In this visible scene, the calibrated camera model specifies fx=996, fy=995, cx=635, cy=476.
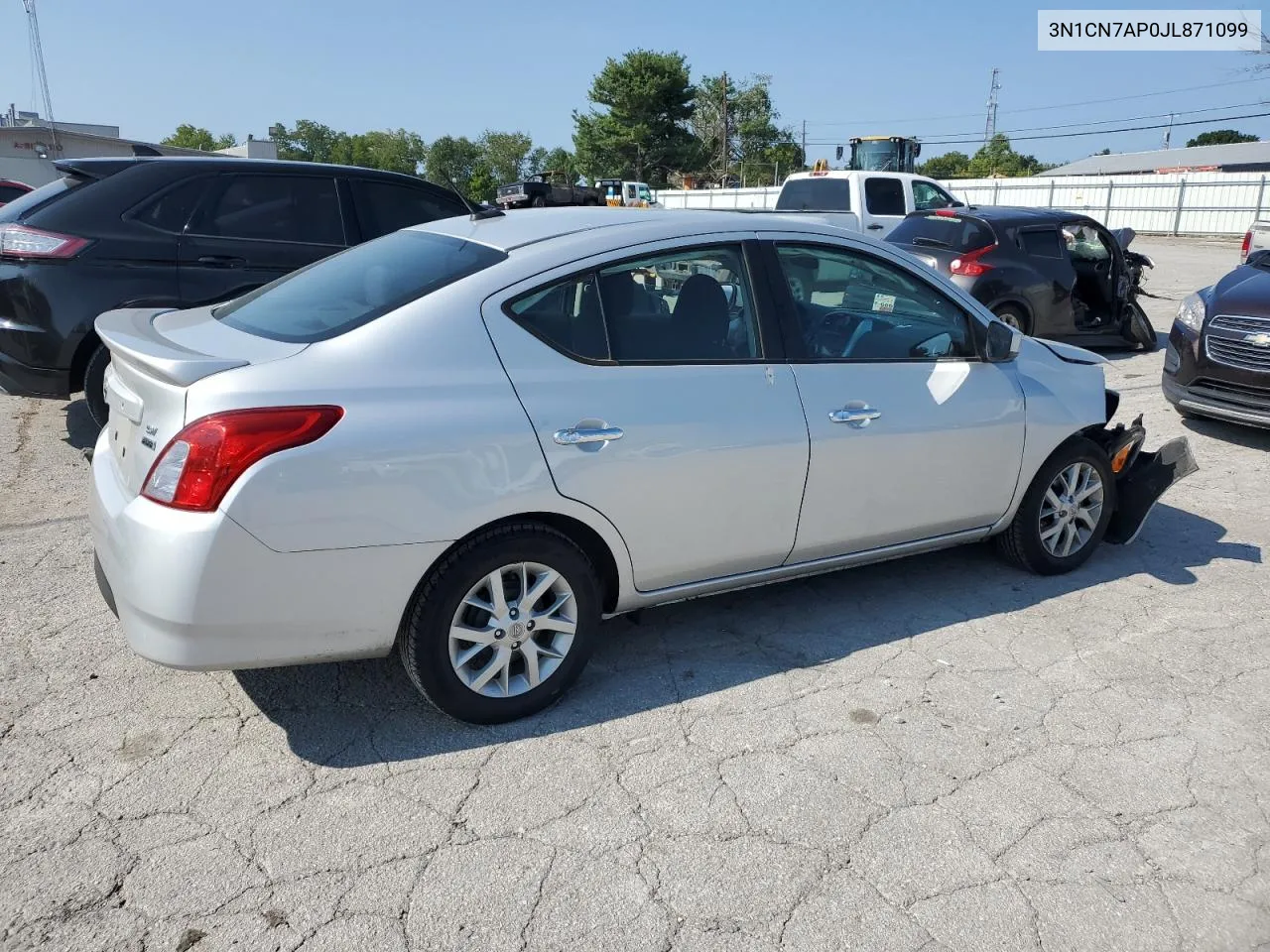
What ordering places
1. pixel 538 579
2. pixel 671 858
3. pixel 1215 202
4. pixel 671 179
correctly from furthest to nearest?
pixel 671 179
pixel 1215 202
pixel 538 579
pixel 671 858

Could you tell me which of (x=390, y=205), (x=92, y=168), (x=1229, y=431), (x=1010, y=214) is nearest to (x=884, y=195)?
(x=1010, y=214)

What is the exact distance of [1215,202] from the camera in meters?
33.7

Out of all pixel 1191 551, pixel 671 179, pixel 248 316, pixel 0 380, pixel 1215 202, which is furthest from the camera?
pixel 671 179

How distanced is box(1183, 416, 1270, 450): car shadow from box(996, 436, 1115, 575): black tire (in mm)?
3261

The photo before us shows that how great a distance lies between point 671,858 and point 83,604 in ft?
9.29

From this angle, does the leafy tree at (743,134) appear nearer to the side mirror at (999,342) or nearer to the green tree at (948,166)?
the green tree at (948,166)

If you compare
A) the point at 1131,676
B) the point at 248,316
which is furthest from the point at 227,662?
the point at 1131,676

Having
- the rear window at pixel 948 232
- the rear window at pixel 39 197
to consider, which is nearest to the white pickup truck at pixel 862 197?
the rear window at pixel 948 232

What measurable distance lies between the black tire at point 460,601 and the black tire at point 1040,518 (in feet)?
7.45

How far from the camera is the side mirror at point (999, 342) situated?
4.29 m

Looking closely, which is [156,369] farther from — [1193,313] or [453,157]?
[453,157]

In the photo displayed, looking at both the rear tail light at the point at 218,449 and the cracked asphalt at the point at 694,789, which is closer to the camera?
the cracked asphalt at the point at 694,789

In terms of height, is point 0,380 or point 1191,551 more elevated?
point 0,380

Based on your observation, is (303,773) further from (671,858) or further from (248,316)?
(248,316)
